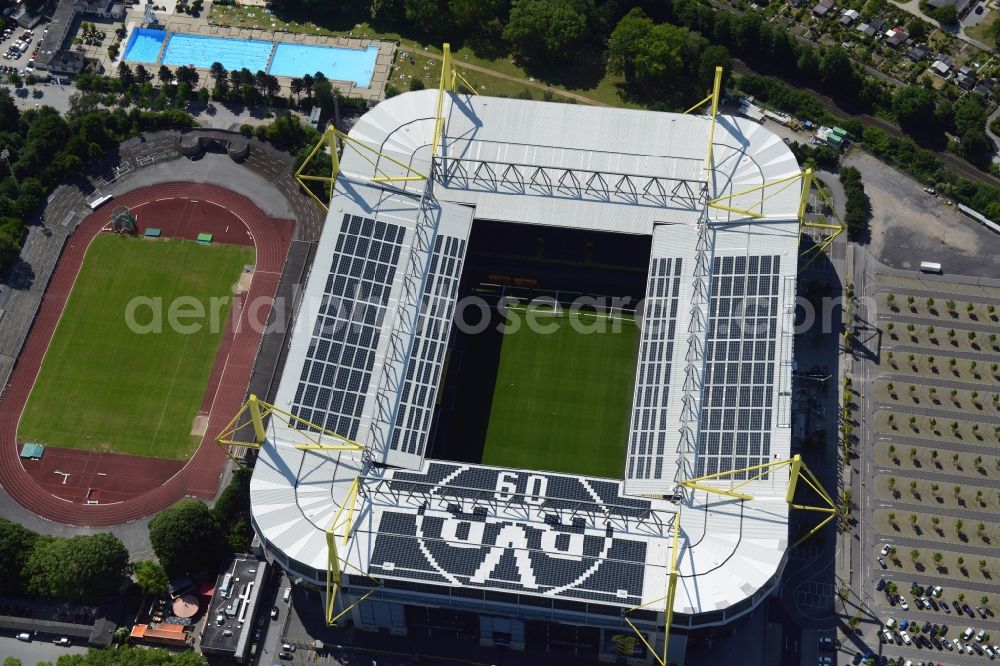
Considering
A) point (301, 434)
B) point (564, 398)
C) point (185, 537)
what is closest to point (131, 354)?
point (185, 537)

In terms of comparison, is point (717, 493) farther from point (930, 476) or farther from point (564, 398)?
point (930, 476)

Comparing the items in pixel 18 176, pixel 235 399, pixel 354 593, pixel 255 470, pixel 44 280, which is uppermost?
pixel 18 176

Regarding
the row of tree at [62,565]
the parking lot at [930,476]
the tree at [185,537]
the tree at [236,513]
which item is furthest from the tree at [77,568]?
the parking lot at [930,476]

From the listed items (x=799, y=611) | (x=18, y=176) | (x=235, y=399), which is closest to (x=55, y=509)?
(x=235, y=399)

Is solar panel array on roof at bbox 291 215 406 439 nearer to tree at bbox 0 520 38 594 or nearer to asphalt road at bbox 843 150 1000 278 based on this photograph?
tree at bbox 0 520 38 594

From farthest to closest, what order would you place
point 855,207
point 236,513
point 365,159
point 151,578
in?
point 855,207 → point 365,159 → point 236,513 → point 151,578

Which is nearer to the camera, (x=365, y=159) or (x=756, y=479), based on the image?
(x=756, y=479)

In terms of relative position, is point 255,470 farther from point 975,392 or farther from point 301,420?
point 975,392
